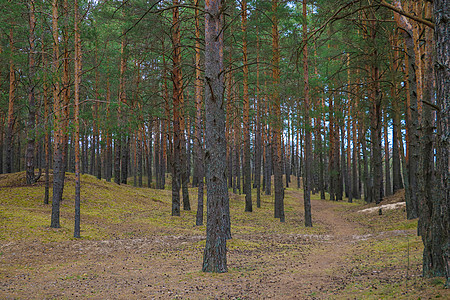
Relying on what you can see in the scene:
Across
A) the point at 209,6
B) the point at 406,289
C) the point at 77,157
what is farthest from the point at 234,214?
the point at 406,289

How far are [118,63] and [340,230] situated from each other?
71.0 ft

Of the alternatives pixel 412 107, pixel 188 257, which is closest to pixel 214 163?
pixel 188 257

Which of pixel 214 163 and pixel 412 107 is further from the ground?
pixel 412 107

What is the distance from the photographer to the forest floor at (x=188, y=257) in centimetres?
613

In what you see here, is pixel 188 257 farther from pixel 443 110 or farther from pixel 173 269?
pixel 443 110

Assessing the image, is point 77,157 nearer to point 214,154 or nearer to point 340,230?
point 214,154

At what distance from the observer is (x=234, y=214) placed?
20.5 meters

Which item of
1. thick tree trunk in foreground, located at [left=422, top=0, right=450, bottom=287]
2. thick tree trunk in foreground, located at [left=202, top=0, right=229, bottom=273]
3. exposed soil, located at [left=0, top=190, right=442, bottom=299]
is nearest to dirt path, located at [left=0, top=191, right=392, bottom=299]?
exposed soil, located at [left=0, top=190, right=442, bottom=299]

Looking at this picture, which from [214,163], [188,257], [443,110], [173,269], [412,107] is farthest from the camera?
[188,257]

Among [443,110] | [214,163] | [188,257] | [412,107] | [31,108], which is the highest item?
[31,108]

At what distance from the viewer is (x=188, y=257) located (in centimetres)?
977

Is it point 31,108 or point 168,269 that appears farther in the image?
point 31,108

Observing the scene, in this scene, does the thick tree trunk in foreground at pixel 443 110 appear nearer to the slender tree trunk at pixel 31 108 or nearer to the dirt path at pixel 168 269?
the dirt path at pixel 168 269

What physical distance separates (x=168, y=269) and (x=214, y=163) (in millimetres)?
3066
